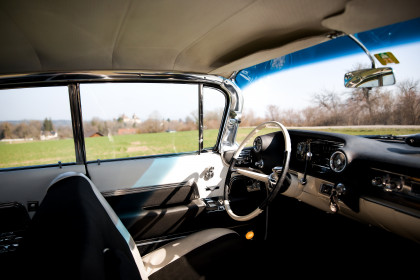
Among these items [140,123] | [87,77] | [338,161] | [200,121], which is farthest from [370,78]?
[140,123]

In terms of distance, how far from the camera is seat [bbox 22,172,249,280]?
582 mm

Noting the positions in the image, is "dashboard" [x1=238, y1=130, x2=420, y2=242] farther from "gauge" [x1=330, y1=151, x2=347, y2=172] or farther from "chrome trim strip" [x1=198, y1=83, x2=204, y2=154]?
"chrome trim strip" [x1=198, y1=83, x2=204, y2=154]

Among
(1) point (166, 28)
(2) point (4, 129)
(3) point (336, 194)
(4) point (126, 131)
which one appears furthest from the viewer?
(4) point (126, 131)

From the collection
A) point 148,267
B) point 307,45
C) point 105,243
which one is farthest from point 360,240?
point 105,243

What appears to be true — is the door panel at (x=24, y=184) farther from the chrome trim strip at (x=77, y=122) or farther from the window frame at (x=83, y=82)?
the chrome trim strip at (x=77, y=122)

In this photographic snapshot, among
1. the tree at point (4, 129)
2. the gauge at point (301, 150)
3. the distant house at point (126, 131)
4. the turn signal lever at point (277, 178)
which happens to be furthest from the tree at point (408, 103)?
the distant house at point (126, 131)

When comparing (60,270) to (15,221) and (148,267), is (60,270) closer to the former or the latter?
(148,267)

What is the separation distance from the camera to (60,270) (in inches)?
21.7

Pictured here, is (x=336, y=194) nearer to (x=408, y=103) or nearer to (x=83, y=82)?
(x=408, y=103)

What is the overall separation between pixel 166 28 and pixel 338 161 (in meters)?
1.49

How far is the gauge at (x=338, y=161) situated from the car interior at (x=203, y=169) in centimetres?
1

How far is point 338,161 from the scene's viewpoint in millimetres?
1592

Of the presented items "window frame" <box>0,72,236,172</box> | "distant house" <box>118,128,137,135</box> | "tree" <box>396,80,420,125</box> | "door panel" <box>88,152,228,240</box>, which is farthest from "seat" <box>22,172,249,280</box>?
"distant house" <box>118,128,137,135</box>

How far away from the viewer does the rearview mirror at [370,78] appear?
65.4 inches
